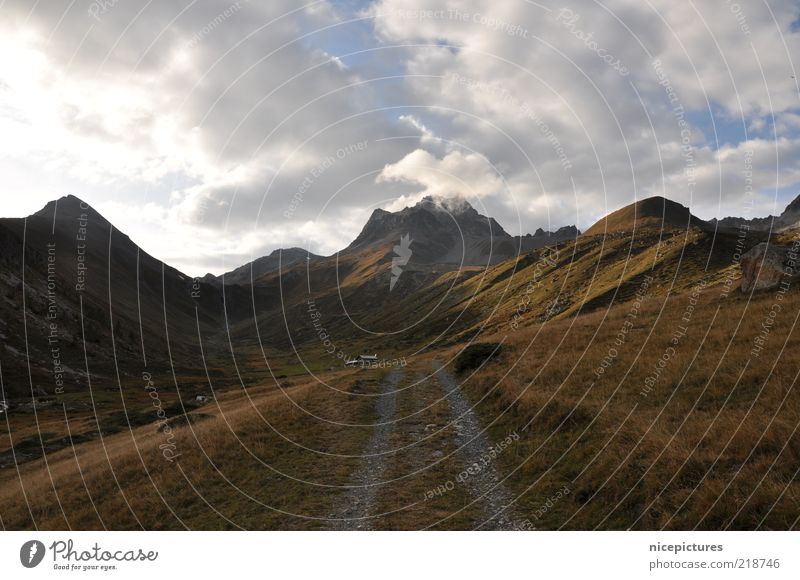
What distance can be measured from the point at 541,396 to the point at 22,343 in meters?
107

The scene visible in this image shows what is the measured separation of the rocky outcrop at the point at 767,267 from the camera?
93.1ft

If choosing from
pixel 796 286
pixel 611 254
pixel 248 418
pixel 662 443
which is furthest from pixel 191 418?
pixel 611 254

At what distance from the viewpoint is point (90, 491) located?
1722cm

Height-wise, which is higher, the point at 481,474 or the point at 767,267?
the point at 767,267

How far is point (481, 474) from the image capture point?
1399 cm

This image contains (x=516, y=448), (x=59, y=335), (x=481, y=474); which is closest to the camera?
(x=481, y=474)

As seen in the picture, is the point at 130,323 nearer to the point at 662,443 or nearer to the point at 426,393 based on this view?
the point at 426,393

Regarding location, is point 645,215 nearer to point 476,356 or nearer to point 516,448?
point 476,356

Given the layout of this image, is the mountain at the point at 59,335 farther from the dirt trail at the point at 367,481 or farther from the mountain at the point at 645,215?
the mountain at the point at 645,215
